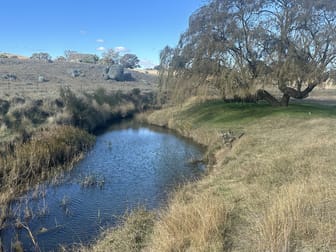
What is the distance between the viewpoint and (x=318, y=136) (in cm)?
1437

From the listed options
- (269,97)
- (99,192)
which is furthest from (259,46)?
(99,192)

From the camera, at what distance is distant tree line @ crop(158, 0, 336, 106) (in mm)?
22875

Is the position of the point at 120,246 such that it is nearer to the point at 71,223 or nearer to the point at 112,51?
the point at 71,223

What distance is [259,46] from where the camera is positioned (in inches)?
920

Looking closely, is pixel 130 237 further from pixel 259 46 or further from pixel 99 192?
pixel 259 46

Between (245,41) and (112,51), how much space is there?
107m

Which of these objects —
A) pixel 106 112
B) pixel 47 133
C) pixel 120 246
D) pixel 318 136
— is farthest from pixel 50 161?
Result: pixel 106 112

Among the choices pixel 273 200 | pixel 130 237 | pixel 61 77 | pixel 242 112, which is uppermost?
pixel 61 77

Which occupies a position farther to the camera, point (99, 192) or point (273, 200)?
point (99, 192)

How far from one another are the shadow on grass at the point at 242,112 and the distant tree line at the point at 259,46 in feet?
5.43

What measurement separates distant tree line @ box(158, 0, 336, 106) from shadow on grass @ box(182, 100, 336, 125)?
65.2 inches

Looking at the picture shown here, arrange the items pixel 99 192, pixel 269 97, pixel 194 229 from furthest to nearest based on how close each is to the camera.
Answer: pixel 269 97, pixel 99 192, pixel 194 229

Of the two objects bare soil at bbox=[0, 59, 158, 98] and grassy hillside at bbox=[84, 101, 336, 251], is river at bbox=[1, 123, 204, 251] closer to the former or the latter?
grassy hillside at bbox=[84, 101, 336, 251]

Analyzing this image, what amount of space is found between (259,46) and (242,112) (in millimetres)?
5610
